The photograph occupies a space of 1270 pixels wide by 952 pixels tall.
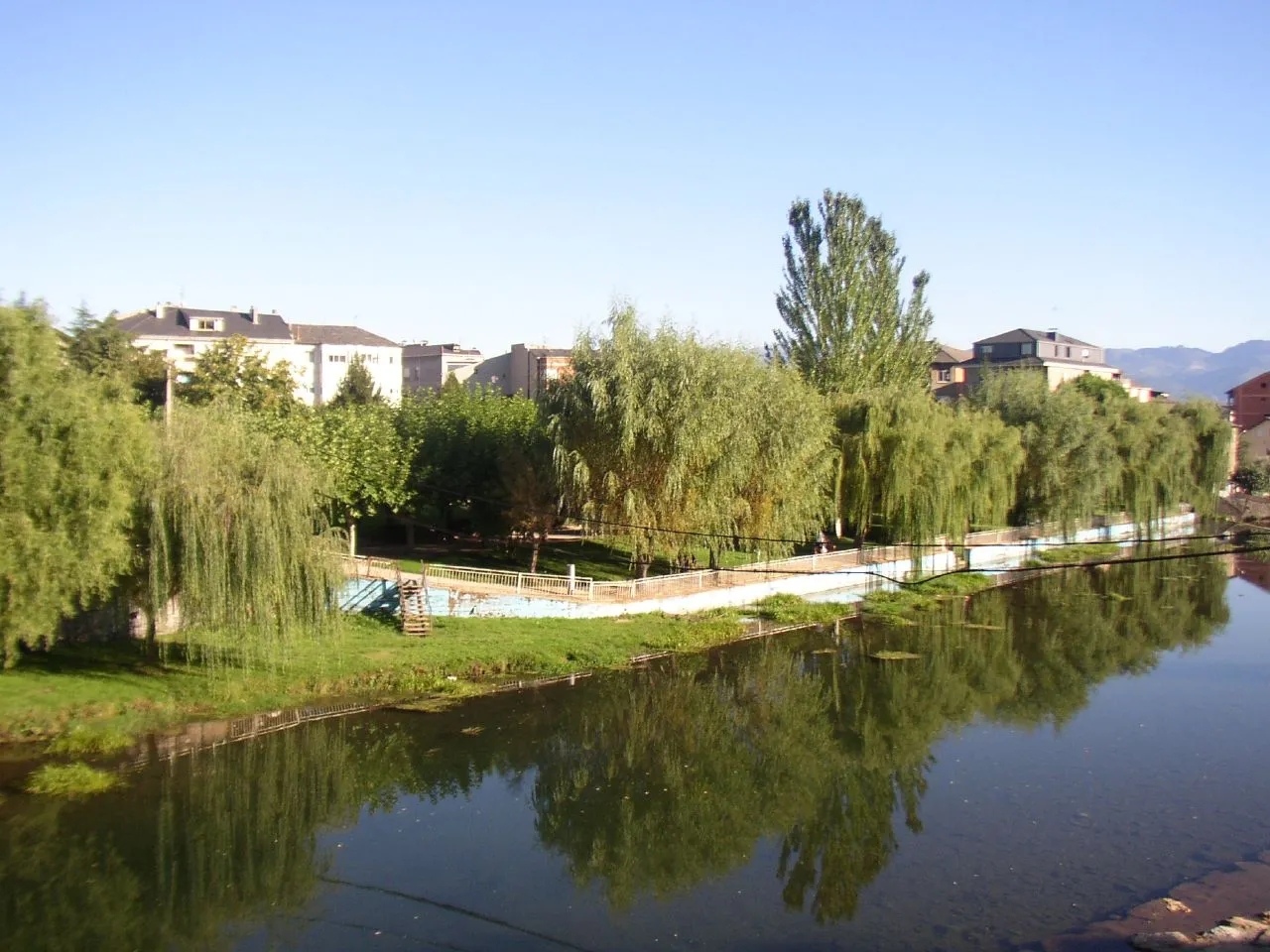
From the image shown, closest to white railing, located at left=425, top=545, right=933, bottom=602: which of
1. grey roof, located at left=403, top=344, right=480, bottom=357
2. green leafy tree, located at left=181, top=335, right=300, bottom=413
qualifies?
green leafy tree, located at left=181, top=335, right=300, bottom=413

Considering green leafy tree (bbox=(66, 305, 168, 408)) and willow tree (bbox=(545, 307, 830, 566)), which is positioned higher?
green leafy tree (bbox=(66, 305, 168, 408))

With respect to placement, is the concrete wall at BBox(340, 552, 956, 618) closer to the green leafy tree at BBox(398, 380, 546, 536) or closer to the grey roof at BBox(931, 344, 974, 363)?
the green leafy tree at BBox(398, 380, 546, 536)

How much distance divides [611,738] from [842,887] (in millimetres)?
7981

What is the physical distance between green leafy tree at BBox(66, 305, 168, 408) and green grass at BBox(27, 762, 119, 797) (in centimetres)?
2739

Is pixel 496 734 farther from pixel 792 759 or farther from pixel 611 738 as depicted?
pixel 792 759

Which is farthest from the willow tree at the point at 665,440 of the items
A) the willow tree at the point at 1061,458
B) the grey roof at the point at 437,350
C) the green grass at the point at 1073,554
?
the grey roof at the point at 437,350

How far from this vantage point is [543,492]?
116 ft

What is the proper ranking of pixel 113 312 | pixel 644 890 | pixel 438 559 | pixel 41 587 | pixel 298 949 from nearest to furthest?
pixel 298 949, pixel 644 890, pixel 41 587, pixel 438 559, pixel 113 312

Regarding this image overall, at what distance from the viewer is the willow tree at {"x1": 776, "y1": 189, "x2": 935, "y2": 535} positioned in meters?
50.8

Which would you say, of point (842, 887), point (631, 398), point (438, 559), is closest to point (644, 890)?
point (842, 887)

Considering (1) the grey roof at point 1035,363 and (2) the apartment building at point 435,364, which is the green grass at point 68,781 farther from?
(1) the grey roof at point 1035,363

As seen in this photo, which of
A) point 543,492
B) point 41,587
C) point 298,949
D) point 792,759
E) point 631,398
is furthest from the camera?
point 543,492

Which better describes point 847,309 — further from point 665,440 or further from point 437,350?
point 437,350

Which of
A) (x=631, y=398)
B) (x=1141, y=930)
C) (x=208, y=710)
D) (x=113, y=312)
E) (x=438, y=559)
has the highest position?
(x=113, y=312)
